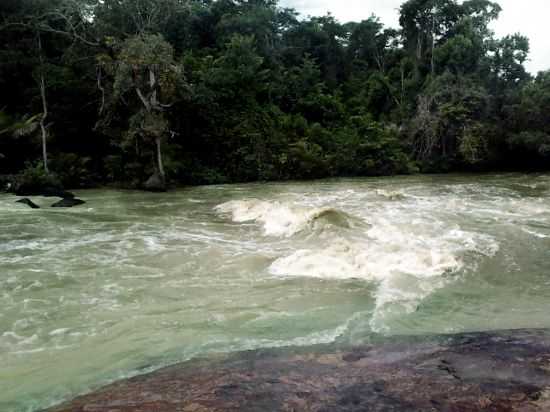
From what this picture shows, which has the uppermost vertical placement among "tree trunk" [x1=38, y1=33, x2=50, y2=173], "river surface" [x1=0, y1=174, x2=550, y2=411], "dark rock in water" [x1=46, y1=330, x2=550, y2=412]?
"tree trunk" [x1=38, y1=33, x2=50, y2=173]

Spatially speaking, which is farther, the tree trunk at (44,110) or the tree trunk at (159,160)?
the tree trunk at (159,160)

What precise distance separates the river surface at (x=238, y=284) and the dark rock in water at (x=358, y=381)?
475 millimetres

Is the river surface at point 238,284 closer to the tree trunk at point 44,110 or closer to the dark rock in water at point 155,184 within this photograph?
the dark rock in water at point 155,184

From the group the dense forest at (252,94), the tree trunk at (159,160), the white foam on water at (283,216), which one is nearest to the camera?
the white foam on water at (283,216)

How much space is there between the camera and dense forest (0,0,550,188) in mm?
18578

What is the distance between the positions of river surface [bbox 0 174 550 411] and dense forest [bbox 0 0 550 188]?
8.08 m

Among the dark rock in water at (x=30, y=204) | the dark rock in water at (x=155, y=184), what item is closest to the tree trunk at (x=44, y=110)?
the dark rock in water at (x=155, y=184)

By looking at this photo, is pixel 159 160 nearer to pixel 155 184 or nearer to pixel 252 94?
pixel 155 184

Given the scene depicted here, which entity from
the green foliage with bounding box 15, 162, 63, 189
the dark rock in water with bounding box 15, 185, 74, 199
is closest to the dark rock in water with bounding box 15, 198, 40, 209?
the dark rock in water with bounding box 15, 185, 74, 199

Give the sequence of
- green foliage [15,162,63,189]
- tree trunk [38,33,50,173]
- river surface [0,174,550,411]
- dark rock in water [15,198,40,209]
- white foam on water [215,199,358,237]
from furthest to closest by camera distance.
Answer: tree trunk [38,33,50,173], green foliage [15,162,63,189], dark rock in water [15,198,40,209], white foam on water [215,199,358,237], river surface [0,174,550,411]

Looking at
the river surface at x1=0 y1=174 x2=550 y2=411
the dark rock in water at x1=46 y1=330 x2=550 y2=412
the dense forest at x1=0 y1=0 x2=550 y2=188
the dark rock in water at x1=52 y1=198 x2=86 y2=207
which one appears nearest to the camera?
the dark rock in water at x1=46 y1=330 x2=550 y2=412

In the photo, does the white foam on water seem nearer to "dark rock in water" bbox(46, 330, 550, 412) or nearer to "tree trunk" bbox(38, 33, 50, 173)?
"dark rock in water" bbox(46, 330, 550, 412)

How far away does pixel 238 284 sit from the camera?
236 inches

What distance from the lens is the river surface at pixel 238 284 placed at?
415cm
